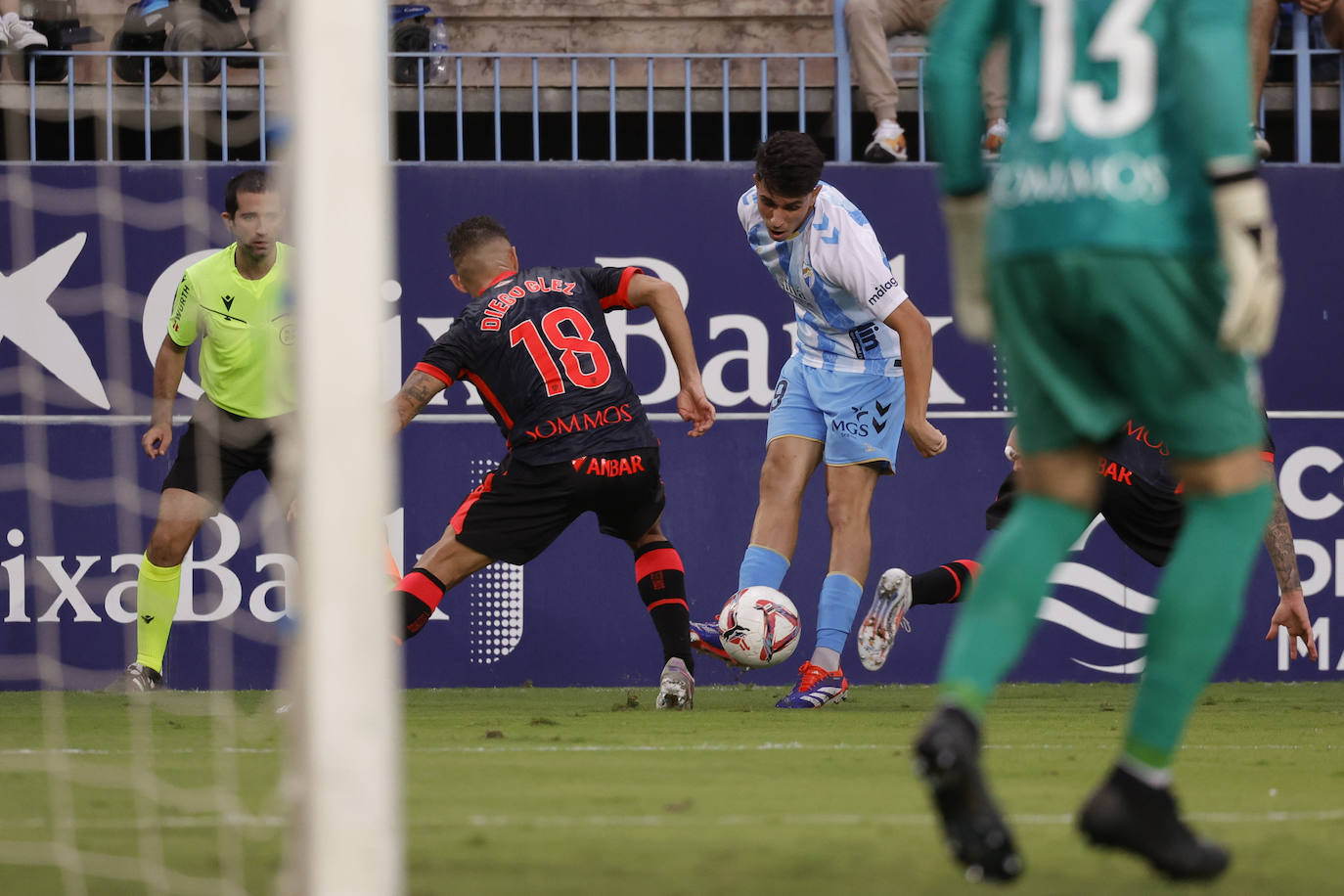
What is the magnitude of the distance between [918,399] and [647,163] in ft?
8.86

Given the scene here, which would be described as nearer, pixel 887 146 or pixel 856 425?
pixel 856 425

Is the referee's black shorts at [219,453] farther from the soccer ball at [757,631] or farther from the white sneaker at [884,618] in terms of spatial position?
the white sneaker at [884,618]

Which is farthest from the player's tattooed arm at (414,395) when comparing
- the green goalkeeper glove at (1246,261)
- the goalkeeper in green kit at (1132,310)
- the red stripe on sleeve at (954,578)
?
the green goalkeeper glove at (1246,261)

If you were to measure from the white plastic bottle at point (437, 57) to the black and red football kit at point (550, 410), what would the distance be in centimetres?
244

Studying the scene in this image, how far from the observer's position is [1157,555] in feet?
22.8

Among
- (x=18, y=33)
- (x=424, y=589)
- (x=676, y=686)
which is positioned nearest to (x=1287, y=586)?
(x=676, y=686)

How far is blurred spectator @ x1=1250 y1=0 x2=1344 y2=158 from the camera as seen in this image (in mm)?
8602

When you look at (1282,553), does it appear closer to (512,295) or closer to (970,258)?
(512,295)

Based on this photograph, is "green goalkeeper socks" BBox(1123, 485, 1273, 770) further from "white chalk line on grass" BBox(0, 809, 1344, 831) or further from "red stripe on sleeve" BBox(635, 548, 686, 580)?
"red stripe on sleeve" BBox(635, 548, 686, 580)

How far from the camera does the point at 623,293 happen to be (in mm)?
6801

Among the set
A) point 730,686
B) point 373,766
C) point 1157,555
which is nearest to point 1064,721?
point 1157,555

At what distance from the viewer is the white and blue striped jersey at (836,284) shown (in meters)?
6.53

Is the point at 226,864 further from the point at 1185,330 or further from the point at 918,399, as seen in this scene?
the point at 918,399

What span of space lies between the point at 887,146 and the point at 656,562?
2924mm
